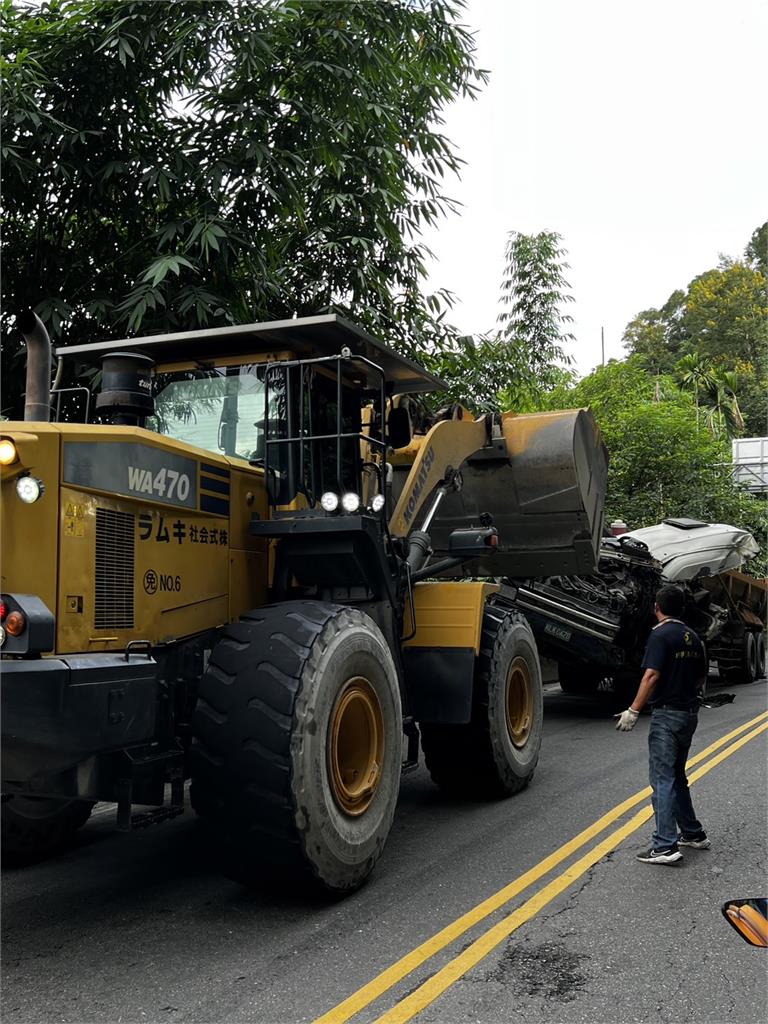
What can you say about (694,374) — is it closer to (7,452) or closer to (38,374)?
(38,374)

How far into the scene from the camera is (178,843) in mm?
6492

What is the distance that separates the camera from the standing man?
20.3 ft

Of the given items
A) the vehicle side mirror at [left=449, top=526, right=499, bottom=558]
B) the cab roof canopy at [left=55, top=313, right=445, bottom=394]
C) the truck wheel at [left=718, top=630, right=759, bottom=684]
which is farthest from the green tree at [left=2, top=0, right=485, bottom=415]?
the truck wheel at [left=718, top=630, right=759, bottom=684]

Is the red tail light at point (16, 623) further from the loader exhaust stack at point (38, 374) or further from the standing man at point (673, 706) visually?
the standing man at point (673, 706)

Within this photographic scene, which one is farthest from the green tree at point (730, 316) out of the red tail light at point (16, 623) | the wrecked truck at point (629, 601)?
the red tail light at point (16, 623)

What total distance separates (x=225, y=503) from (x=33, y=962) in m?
2.55

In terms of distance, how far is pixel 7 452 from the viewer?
4258 mm

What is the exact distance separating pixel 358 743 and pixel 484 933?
4.34 ft

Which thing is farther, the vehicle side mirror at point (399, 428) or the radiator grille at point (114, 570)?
the vehicle side mirror at point (399, 428)

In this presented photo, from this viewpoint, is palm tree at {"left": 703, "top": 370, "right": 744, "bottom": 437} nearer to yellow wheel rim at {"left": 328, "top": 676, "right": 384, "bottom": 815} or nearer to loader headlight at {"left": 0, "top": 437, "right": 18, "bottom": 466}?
yellow wheel rim at {"left": 328, "top": 676, "right": 384, "bottom": 815}

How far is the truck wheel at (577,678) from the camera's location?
42.8 ft

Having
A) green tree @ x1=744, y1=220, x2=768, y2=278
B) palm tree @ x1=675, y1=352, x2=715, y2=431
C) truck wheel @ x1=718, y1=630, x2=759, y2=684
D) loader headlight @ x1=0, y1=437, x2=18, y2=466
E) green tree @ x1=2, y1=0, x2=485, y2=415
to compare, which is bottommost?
truck wheel @ x1=718, y1=630, x2=759, y2=684

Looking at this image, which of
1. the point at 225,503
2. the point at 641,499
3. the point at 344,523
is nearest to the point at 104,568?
the point at 225,503

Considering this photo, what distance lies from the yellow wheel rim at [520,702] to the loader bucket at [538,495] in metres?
2.01
